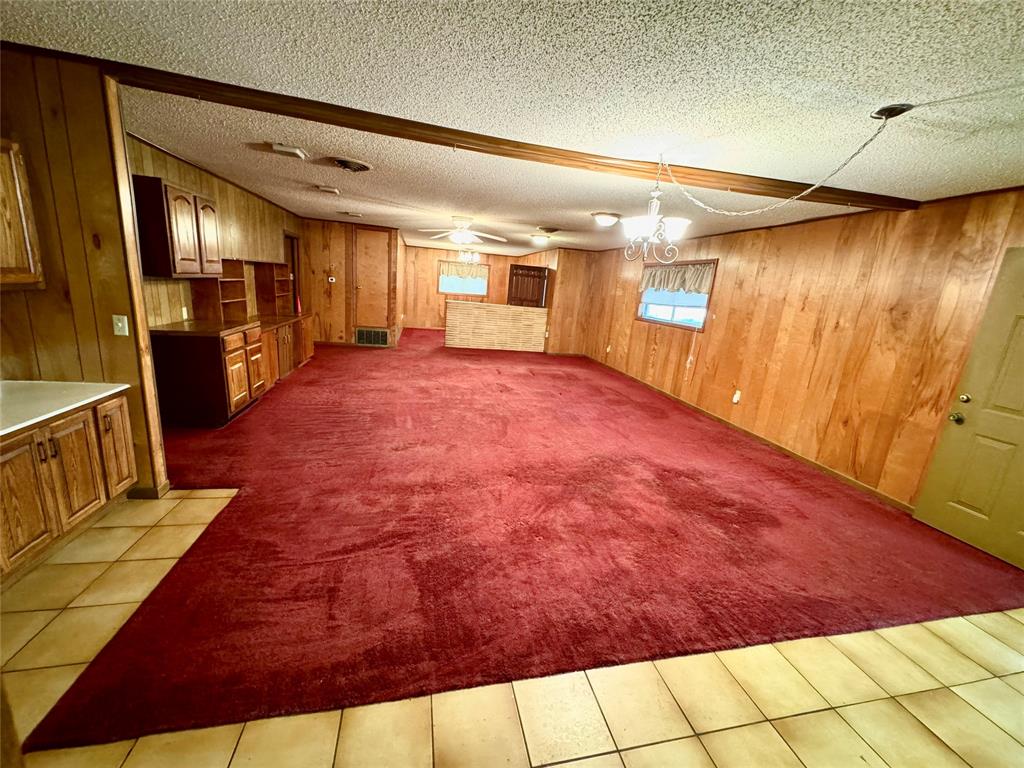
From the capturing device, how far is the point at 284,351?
205 inches

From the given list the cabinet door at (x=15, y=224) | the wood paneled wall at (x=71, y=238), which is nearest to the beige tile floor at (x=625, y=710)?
the wood paneled wall at (x=71, y=238)

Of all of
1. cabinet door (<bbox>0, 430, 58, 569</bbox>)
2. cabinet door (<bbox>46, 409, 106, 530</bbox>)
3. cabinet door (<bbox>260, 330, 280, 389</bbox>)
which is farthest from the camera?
cabinet door (<bbox>260, 330, 280, 389</bbox>)

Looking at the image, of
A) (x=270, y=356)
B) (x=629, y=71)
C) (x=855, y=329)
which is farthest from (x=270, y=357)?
(x=855, y=329)

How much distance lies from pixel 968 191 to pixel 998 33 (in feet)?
7.27

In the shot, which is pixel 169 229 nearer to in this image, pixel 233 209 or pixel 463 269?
pixel 233 209

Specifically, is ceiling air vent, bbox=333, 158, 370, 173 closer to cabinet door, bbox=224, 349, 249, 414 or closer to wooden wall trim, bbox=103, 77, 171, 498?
wooden wall trim, bbox=103, 77, 171, 498

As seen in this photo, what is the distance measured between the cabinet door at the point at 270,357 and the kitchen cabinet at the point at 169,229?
106 centimetres

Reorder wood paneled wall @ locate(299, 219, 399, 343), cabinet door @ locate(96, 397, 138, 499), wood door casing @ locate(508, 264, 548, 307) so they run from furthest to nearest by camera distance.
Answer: wood door casing @ locate(508, 264, 548, 307)
wood paneled wall @ locate(299, 219, 399, 343)
cabinet door @ locate(96, 397, 138, 499)

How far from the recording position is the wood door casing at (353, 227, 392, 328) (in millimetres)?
7273

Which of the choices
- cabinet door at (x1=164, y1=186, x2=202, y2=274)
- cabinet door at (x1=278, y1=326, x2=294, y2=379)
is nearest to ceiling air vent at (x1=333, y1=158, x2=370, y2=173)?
cabinet door at (x1=164, y1=186, x2=202, y2=274)

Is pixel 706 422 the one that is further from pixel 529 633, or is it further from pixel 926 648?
pixel 529 633

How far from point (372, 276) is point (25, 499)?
6.22 meters

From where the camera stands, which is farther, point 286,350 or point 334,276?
point 334,276

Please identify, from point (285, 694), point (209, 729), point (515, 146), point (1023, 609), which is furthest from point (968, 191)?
point (209, 729)
